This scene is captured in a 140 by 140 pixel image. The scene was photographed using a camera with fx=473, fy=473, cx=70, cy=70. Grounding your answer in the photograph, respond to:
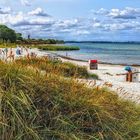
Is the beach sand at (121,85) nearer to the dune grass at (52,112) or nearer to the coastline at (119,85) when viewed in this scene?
the coastline at (119,85)

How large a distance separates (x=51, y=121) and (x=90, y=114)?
516 mm

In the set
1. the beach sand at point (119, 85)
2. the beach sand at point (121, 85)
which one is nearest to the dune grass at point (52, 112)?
the beach sand at point (119, 85)

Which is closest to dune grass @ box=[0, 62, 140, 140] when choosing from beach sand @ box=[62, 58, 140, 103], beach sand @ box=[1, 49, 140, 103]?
beach sand @ box=[1, 49, 140, 103]

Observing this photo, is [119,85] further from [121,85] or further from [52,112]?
[52,112]

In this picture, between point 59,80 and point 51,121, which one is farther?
point 59,80

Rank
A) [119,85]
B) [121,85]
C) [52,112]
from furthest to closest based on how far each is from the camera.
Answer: [121,85], [119,85], [52,112]

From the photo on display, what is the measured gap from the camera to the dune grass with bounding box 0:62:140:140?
17.7ft

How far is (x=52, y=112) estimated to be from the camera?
224 inches

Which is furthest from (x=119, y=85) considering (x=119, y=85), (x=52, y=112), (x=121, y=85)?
(x=52, y=112)

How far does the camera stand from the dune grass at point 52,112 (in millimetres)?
5393

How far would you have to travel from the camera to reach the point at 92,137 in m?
5.50

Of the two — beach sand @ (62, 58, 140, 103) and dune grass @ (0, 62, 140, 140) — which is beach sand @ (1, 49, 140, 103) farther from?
dune grass @ (0, 62, 140, 140)

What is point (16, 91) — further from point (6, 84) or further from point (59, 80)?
point (59, 80)

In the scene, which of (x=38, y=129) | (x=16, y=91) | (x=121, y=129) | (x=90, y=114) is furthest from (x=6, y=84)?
(x=121, y=129)
